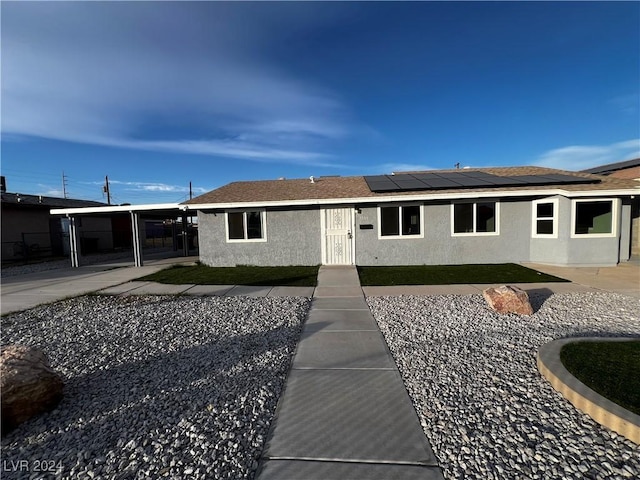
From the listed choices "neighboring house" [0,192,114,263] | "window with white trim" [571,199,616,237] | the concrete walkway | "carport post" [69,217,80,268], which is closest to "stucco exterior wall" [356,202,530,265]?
"window with white trim" [571,199,616,237]

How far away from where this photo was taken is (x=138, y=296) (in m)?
7.45

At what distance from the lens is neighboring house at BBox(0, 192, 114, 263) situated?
54.6 feet

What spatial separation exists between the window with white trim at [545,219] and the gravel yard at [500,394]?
5266 millimetres

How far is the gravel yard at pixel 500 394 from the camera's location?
2.14m

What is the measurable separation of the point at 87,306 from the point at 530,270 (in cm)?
1227

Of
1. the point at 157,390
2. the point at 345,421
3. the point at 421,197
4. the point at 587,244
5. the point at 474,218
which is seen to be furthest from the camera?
the point at 474,218

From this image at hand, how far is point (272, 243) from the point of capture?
1175 cm

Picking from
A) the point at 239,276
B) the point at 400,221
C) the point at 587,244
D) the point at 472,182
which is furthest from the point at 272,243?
the point at 587,244

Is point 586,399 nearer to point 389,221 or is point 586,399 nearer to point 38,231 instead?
point 389,221

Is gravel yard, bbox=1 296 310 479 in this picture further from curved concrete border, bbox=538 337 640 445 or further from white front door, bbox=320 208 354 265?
white front door, bbox=320 208 354 265

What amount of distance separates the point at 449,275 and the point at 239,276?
21.9 ft

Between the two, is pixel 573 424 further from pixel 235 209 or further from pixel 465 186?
pixel 235 209

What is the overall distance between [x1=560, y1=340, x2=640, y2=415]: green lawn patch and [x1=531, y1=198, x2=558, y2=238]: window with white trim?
767 cm

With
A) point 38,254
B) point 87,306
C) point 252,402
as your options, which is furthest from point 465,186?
point 38,254
